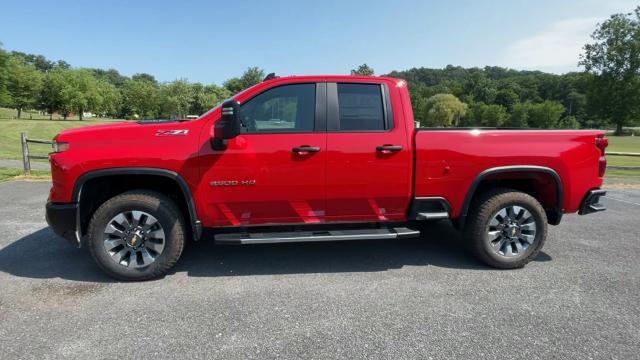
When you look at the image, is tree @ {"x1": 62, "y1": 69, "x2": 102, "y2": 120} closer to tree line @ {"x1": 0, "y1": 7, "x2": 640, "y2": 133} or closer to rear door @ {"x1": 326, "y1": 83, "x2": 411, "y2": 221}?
tree line @ {"x1": 0, "y1": 7, "x2": 640, "y2": 133}

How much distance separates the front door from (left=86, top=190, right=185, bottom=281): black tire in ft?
1.29

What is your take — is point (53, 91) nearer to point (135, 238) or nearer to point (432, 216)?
point (135, 238)

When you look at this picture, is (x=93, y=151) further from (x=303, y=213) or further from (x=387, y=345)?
(x=387, y=345)

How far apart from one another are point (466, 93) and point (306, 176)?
12506 centimetres

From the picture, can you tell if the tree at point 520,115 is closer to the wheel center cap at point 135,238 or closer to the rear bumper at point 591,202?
the rear bumper at point 591,202

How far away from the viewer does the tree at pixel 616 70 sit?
50.8m

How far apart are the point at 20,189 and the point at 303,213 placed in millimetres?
7352

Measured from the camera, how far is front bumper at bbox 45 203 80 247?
3473 millimetres

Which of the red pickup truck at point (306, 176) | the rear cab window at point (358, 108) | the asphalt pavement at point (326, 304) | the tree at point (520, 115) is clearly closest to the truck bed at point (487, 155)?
the red pickup truck at point (306, 176)

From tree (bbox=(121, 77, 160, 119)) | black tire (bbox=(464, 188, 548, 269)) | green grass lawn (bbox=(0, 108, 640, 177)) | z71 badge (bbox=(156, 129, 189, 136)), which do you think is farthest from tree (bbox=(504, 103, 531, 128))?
z71 badge (bbox=(156, 129, 189, 136))

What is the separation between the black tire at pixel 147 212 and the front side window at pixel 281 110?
3.60ft

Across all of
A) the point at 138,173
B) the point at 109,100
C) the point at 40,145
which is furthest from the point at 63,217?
the point at 109,100

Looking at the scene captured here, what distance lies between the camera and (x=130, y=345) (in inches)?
103

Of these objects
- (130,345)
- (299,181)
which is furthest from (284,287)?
(130,345)
